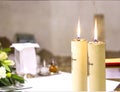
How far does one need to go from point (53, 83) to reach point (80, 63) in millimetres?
302

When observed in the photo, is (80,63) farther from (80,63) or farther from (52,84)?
(52,84)

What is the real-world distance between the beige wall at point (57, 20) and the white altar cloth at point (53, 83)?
6.21ft

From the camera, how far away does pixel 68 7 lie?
3289 millimetres

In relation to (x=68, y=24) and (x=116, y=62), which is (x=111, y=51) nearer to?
(x=68, y=24)

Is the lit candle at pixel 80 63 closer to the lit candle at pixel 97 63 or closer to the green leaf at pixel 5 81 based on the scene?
the lit candle at pixel 97 63

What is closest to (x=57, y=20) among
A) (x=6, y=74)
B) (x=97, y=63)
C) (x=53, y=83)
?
(x=53, y=83)

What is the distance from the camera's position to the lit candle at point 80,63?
95 centimetres

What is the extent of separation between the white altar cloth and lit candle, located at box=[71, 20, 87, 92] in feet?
0.38

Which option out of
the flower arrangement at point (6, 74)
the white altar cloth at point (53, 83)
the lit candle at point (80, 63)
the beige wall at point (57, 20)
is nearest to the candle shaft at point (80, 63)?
the lit candle at point (80, 63)

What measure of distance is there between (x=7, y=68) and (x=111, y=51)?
2.30 meters

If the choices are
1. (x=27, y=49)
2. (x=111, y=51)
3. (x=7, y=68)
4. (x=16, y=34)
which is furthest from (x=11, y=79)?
(x=111, y=51)

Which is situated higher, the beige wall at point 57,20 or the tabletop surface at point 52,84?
the beige wall at point 57,20

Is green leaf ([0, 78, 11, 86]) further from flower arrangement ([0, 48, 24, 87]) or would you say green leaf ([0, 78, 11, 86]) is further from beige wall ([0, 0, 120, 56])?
beige wall ([0, 0, 120, 56])

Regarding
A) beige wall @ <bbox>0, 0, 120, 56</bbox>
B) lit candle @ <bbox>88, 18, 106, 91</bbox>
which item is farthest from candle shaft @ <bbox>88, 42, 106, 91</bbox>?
beige wall @ <bbox>0, 0, 120, 56</bbox>
